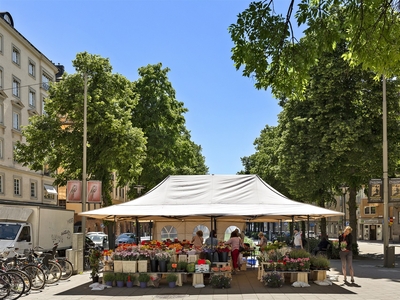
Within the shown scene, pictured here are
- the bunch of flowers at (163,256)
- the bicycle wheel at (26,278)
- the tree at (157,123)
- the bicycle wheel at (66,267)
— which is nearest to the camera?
the bicycle wheel at (26,278)

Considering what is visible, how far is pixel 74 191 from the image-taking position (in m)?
28.6

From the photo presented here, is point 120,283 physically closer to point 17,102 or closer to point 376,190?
point 376,190

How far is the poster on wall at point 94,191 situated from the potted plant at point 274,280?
12596mm

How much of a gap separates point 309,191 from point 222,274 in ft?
54.6

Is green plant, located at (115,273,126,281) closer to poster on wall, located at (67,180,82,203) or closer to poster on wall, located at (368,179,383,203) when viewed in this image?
poster on wall, located at (67,180,82,203)

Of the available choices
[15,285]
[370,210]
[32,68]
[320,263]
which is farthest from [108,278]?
[370,210]

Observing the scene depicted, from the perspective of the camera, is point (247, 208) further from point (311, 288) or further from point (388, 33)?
point (388, 33)

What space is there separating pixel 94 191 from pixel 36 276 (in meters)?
10.7

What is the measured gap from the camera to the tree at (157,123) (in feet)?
139

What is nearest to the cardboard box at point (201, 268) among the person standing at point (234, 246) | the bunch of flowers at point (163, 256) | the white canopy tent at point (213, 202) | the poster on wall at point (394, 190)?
the bunch of flowers at point (163, 256)

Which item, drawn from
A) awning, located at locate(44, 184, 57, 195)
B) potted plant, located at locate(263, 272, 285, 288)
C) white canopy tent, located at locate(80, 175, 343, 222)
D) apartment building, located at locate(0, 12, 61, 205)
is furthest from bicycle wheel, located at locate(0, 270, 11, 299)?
awning, located at locate(44, 184, 57, 195)

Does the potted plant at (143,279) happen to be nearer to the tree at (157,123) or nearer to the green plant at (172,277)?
the green plant at (172,277)

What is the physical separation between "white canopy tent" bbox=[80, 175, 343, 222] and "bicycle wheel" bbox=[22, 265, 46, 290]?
2.70 meters

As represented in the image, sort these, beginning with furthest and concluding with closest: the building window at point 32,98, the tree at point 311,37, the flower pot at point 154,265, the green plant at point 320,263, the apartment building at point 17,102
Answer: the building window at point 32,98
the apartment building at point 17,102
the green plant at point 320,263
the flower pot at point 154,265
the tree at point 311,37
